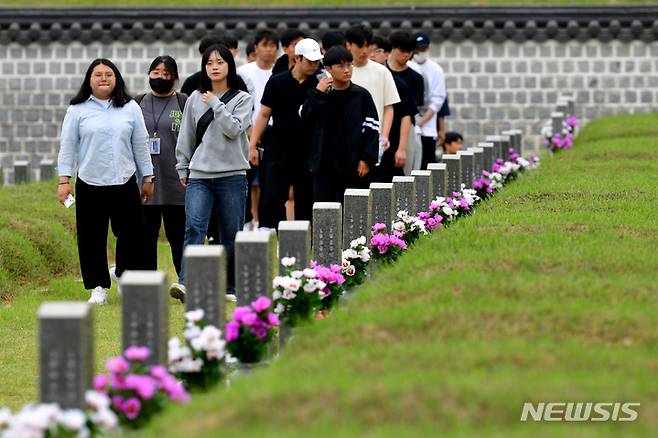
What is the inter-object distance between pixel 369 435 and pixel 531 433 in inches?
22.1

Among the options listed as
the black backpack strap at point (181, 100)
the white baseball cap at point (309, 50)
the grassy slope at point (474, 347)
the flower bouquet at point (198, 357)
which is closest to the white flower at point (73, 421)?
Answer: the grassy slope at point (474, 347)

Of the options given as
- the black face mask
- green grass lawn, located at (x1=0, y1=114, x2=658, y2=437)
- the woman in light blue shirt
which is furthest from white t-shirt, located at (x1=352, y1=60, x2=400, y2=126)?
the woman in light blue shirt

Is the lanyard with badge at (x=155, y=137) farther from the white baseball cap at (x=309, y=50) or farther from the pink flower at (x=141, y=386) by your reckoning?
the pink flower at (x=141, y=386)

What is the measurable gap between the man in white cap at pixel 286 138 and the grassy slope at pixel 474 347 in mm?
2902

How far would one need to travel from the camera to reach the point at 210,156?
40.9 ft

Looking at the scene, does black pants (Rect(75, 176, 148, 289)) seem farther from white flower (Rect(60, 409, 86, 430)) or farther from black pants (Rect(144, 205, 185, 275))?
white flower (Rect(60, 409, 86, 430))

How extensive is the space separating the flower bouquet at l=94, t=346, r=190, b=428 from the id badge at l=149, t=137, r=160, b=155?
650 cm

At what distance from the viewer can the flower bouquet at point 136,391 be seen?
22.3ft

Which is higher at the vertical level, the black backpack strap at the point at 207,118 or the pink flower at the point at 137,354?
the black backpack strap at the point at 207,118

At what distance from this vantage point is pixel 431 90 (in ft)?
60.8

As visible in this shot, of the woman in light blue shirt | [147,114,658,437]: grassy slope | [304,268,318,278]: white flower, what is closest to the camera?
[147,114,658,437]: grassy slope

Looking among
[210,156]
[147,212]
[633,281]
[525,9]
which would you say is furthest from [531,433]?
[525,9]

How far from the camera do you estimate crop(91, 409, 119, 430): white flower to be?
644 centimetres

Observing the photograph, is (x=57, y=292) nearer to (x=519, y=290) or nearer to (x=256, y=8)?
(x=519, y=290)
